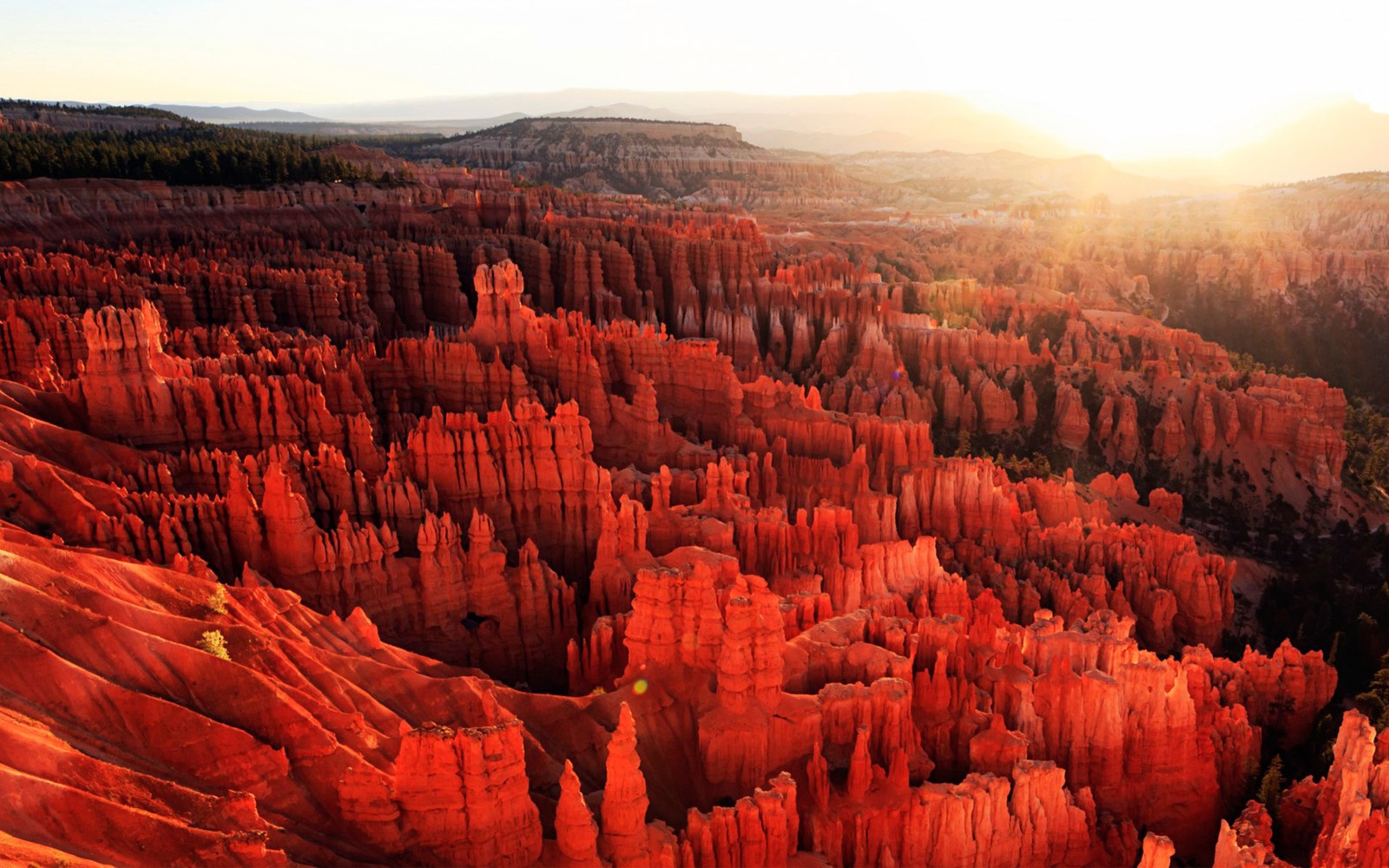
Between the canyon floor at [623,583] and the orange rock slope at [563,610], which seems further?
the canyon floor at [623,583]

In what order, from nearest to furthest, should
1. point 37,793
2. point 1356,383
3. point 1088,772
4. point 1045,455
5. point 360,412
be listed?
point 37,793, point 1088,772, point 360,412, point 1045,455, point 1356,383

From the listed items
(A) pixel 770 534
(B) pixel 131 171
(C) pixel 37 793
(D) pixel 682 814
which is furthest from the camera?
(B) pixel 131 171

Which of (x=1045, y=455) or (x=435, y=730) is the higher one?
(x=435, y=730)

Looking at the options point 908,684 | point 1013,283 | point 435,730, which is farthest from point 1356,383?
point 435,730

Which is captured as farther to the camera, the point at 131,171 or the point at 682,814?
the point at 131,171

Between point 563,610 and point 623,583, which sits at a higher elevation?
point 623,583

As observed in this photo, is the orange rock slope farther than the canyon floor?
No

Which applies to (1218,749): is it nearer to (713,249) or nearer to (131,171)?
(713,249)

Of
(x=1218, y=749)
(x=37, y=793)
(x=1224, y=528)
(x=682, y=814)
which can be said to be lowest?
(x=1224, y=528)
